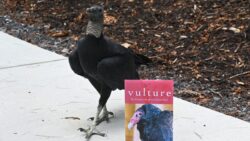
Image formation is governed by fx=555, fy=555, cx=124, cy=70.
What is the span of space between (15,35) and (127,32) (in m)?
1.40

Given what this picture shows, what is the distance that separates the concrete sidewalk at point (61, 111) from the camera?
12.6 feet

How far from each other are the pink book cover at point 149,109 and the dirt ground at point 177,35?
1.26m

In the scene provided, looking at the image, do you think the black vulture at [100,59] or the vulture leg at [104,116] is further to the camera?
the vulture leg at [104,116]

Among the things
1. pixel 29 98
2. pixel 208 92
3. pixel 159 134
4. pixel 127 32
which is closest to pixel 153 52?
pixel 127 32

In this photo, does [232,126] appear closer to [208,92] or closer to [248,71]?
[208,92]

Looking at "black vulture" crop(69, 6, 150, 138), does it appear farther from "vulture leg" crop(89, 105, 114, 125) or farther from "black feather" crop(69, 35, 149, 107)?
"vulture leg" crop(89, 105, 114, 125)

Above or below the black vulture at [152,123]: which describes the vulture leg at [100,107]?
below

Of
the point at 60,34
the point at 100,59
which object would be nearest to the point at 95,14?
the point at 100,59

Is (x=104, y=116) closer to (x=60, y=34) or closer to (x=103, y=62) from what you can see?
(x=103, y=62)

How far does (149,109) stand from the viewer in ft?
10.1

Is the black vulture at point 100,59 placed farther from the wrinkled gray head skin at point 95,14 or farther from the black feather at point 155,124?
the black feather at point 155,124

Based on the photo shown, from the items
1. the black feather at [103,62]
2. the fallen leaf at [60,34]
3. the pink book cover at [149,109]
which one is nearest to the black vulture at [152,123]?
the pink book cover at [149,109]

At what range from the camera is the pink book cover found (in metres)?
3.04

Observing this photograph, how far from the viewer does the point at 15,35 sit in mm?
6727
